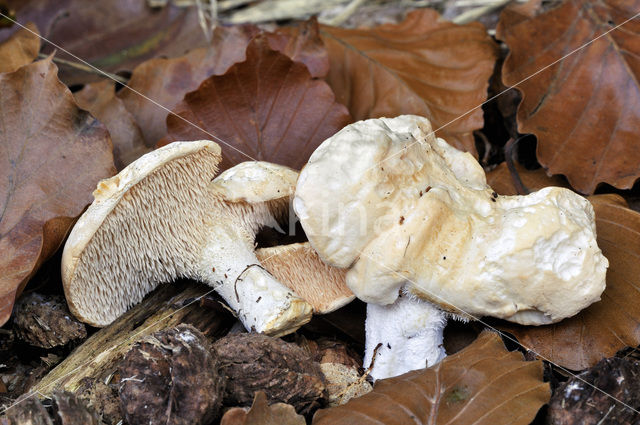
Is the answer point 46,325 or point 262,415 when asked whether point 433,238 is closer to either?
point 262,415

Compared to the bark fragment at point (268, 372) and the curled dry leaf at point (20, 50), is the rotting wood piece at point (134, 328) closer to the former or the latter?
the bark fragment at point (268, 372)

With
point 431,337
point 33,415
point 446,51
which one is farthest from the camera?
point 446,51

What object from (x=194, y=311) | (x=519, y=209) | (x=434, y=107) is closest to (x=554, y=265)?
(x=519, y=209)

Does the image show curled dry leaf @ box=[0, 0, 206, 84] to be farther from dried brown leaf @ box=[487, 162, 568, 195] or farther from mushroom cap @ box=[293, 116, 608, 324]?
mushroom cap @ box=[293, 116, 608, 324]

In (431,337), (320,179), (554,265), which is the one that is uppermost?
(320,179)

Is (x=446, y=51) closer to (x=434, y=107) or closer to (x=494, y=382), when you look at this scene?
(x=434, y=107)

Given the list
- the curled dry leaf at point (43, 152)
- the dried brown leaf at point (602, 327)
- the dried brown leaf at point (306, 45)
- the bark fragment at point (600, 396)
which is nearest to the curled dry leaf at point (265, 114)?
the dried brown leaf at point (306, 45)

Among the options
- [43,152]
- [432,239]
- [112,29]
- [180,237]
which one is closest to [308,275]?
[180,237]
